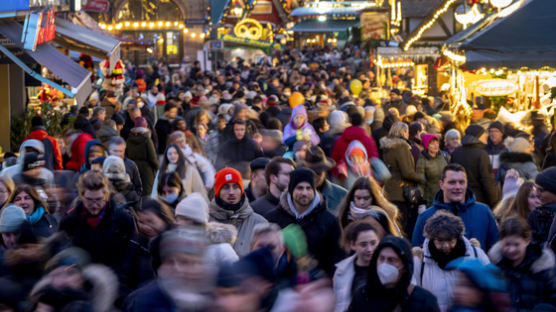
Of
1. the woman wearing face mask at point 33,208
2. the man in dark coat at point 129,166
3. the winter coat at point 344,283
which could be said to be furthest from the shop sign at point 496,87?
the winter coat at point 344,283

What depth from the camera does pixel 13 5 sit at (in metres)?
15.0

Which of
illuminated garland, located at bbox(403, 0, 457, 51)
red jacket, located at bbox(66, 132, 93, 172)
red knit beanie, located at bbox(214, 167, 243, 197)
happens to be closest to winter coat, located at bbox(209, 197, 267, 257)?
red knit beanie, located at bbox(214, 167, 243, 197)

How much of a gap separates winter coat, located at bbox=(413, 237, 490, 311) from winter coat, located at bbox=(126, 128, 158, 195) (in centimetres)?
682

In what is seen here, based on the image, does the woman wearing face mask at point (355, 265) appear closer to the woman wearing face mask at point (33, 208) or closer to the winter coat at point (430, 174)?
the woman wearing face mask at point (33, 208)

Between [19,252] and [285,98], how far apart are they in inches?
671

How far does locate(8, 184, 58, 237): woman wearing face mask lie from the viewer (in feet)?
22.9

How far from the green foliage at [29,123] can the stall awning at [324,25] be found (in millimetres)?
58103

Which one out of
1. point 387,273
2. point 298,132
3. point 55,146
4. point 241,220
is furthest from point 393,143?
point 387,273

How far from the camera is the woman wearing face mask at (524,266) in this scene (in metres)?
5.08

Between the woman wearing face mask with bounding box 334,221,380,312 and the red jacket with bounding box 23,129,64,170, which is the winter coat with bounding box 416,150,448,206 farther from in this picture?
the woman wearing face mask with bounding box 334,221,380,312

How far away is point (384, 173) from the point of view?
9.66 meters

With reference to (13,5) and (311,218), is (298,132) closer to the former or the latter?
(311,218)

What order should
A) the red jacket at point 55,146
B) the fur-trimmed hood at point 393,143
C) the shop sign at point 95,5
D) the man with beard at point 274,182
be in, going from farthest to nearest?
the shop sign at point 95,5 → the red jacket at point 55,146 → the fur-trimmed hood at point 393,143 → the man with beard at point 274,182

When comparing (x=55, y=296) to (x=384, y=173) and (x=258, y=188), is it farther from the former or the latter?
(x=384, y=173)
